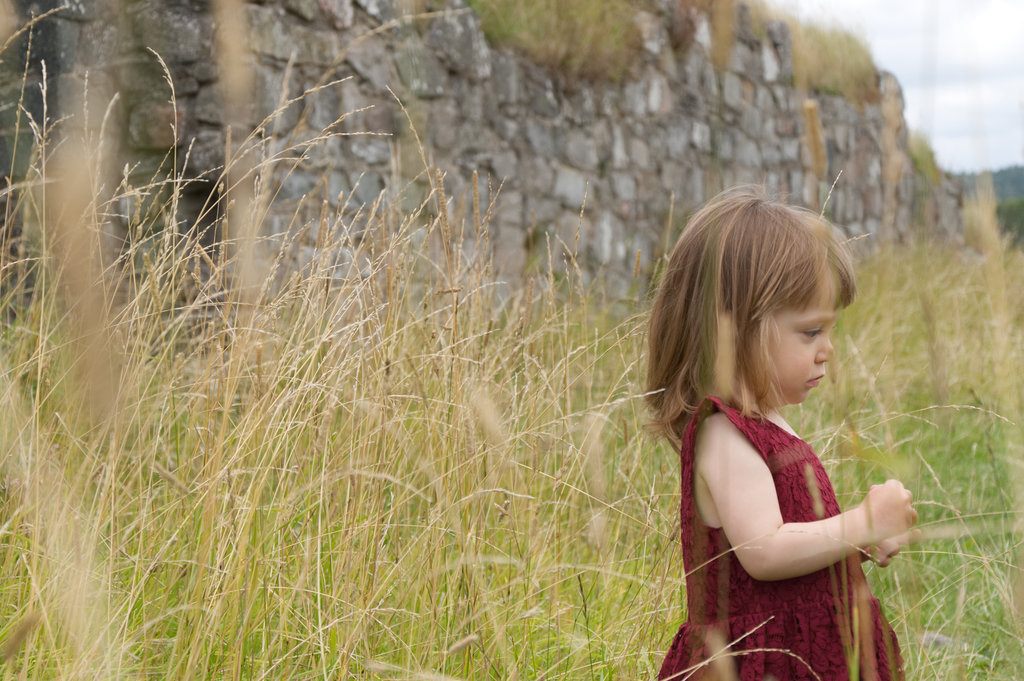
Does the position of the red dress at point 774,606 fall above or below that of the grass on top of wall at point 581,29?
below

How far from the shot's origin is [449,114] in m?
4.78

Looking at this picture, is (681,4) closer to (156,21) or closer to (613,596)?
(156,21)

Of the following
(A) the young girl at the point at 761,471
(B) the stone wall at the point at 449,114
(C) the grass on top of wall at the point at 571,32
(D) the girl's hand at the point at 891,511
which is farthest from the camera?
(C) the grass on top of wall at the point at 571,32

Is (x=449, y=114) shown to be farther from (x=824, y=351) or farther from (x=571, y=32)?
(x=824, y=351)

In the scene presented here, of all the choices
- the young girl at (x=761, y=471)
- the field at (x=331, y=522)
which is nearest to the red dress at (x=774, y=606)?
the young girl at (x=761, y=471)

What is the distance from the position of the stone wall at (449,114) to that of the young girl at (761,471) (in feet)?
0.55

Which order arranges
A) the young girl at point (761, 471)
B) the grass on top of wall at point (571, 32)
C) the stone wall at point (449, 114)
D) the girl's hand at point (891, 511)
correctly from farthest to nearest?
1. the grass on top of wall at point (571, 32)
2. the stone wall at point (449, 114)
3. the young girl at point (761, 471)
4. the girl's hand at point (891, 511)

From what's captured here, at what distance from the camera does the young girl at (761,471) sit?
4.44ft

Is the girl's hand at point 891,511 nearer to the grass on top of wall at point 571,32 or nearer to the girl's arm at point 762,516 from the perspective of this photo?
the girl's arm at point 762,516

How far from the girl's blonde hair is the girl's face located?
1 centimetres

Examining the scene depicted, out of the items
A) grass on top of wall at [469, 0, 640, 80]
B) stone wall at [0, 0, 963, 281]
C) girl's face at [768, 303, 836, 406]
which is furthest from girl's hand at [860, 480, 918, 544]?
grass on top of wall at [469, 0, 640, 80]

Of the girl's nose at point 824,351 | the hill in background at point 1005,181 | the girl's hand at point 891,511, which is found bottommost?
the girl's hand at point 891,511

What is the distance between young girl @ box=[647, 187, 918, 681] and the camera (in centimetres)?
135

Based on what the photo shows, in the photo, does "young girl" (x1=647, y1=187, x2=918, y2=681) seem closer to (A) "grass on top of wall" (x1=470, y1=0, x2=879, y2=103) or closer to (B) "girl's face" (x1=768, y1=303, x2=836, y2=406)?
(B) "girl's face" (x1=768, y1=303, x2=836, y2=406)
